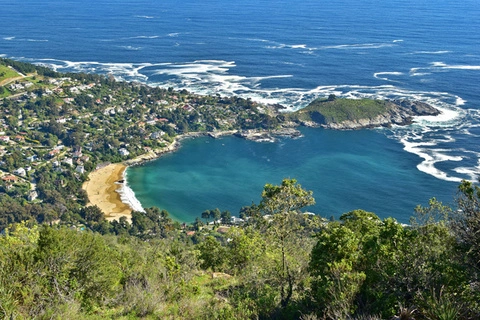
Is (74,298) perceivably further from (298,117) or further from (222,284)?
(298,117)

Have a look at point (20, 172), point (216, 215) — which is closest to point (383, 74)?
point (216, 215)

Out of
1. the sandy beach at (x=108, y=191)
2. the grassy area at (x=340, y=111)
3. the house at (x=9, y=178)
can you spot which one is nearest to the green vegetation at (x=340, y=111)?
the grassy area at (x=340, y=111)

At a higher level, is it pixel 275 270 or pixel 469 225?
pixel 469 225

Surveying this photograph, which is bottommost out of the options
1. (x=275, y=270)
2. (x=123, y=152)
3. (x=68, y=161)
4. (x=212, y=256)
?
(x=68, y=161)

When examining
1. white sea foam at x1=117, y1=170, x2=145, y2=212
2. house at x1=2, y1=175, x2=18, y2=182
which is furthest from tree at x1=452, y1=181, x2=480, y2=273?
house at x1=2, y1=175, x2=18, y2=182

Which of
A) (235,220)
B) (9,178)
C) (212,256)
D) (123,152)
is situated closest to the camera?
(212,256)

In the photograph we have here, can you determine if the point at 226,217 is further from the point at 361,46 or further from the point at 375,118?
the point at 361,46
